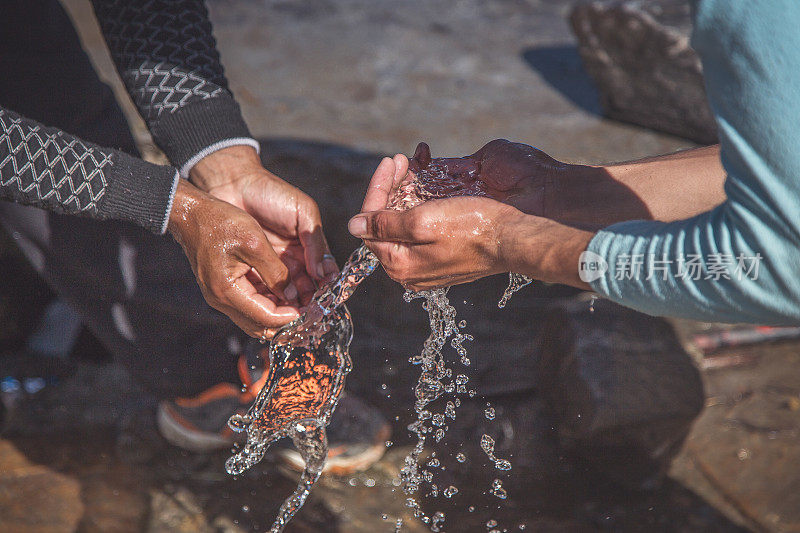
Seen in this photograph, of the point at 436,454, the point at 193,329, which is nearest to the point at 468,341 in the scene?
the point at 436,454

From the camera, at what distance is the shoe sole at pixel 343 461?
2559 millimetres

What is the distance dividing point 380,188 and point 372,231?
18 cm

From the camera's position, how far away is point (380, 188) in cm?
191

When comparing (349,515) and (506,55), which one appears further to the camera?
(506,55)

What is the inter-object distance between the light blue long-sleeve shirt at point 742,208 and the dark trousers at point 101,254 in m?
1.54

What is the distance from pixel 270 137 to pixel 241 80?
2.50ft

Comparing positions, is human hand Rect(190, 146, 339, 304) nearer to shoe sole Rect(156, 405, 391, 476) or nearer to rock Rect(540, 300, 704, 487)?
shoe sole Rect(156, 405, 391, 476)

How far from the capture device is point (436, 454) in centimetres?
263

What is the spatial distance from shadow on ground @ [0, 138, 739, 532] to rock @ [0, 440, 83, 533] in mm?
13

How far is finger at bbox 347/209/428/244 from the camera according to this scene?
1.64 m

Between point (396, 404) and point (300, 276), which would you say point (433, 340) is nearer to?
point (396, 404)

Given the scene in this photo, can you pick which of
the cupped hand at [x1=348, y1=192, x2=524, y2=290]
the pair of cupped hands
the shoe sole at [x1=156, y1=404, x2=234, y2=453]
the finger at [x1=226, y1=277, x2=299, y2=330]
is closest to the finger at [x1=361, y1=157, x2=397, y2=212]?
the pair of cupped hands

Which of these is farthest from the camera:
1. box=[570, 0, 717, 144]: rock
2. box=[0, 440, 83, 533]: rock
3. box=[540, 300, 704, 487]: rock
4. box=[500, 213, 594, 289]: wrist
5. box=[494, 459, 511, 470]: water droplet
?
box=[570, 0, 717, 144]: rock

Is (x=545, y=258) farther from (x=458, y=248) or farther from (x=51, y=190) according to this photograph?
(x=51, y=190)
